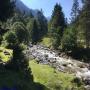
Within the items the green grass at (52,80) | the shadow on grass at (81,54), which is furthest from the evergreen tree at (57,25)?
the green grass at (52,80)

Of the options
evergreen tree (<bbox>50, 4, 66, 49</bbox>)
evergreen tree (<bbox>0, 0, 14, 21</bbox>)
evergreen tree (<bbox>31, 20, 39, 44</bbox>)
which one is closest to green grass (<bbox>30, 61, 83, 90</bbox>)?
evergreen tree (<bbox>0, 0, 14, 21</bbox>)

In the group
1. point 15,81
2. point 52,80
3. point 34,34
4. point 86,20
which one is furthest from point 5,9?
point 34,34

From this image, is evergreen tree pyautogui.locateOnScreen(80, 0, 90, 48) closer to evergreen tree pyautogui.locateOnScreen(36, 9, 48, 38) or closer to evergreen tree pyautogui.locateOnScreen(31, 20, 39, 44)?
evergreen tree pyautogui.locateOnScreen(31, 20, 39, 44)

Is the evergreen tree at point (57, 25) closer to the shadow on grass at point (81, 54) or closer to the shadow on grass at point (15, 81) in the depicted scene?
the shadow on grass at point (81, 54)

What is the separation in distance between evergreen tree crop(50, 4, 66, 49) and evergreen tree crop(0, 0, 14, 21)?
50.6m

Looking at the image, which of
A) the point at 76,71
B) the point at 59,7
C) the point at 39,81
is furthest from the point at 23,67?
the point at 59,7

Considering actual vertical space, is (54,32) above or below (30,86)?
above

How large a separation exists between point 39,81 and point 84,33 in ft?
145

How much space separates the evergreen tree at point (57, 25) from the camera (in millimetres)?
87800

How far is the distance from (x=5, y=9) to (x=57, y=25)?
216 feet

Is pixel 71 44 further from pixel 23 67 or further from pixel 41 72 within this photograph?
pixel 23 67

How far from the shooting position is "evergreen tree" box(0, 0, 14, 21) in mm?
35969

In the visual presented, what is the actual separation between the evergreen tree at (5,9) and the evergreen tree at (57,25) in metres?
50.6

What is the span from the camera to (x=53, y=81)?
3766 centimetres
